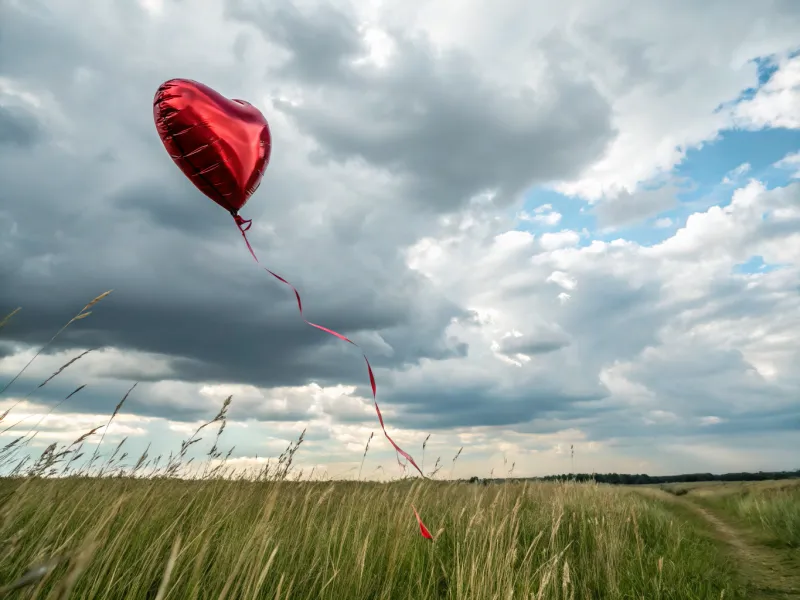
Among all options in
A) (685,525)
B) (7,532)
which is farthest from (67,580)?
(685,525)

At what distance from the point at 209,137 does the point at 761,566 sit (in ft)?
29.6

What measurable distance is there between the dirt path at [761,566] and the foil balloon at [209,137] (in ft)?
22.6

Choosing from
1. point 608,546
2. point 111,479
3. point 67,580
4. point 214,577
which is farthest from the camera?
point 111,479

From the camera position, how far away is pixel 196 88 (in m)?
4.74

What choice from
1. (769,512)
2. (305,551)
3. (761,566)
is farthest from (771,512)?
(305,551)

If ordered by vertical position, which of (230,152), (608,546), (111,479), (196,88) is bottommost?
(608,546)

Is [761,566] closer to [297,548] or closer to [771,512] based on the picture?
[771,512]

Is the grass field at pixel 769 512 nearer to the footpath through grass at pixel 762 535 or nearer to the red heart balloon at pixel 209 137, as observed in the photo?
the footpath through grass at pixel 762 535

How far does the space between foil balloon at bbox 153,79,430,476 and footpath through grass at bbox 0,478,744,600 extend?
7.58 ft

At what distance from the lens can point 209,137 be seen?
15.4 ft

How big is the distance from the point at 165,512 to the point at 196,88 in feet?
12.2

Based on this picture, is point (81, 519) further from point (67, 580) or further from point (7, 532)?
point (67, 580)

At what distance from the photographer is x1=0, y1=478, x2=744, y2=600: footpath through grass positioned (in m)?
2.45

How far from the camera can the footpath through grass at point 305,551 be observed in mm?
2445
